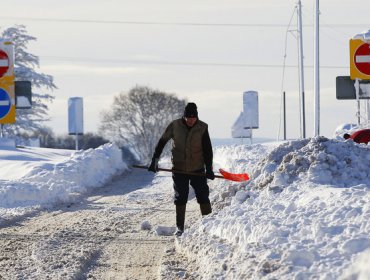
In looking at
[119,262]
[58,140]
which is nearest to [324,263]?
[119,262]

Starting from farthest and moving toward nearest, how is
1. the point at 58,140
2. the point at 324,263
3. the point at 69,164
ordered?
the point at 58,140 < the point at 69,164 < the point at 324,263

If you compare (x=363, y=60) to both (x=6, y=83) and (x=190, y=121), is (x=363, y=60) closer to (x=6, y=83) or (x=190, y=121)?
(x=6, y=83)

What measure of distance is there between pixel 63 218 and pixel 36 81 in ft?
167

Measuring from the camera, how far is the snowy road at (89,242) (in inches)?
410

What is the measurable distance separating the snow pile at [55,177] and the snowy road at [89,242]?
92cm

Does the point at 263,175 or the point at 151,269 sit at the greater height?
the point at 263,175

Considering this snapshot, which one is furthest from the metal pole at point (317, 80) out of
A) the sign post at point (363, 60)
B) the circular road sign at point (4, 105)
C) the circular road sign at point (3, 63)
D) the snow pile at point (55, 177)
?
the circular road sign at point (4, 105)

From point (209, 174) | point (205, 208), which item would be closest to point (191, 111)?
point (209, 174)

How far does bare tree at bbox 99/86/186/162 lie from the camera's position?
279ft

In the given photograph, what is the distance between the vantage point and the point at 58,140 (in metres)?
94.0

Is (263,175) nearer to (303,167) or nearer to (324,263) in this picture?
(303,167)

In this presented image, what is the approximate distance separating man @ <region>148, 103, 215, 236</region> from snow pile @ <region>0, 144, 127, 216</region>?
21.4ft

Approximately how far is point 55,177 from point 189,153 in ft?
49.1

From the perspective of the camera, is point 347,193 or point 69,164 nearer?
point 347,193
